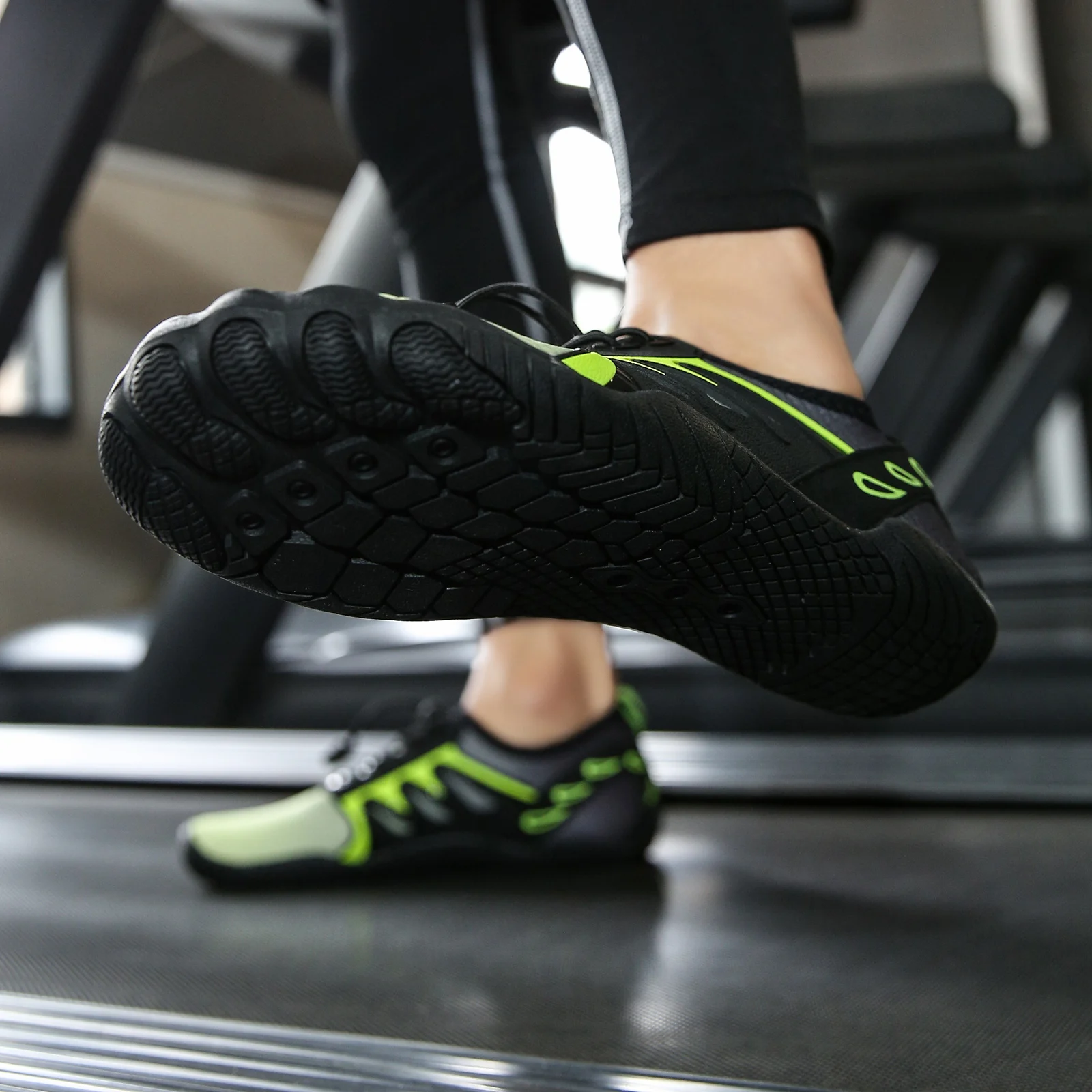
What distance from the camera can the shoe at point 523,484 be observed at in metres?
0.45

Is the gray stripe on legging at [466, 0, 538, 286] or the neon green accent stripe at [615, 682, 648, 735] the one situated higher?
the gray stripe on legging at [466, 0, 538, 286]

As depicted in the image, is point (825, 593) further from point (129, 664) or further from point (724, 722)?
point (129, 664)

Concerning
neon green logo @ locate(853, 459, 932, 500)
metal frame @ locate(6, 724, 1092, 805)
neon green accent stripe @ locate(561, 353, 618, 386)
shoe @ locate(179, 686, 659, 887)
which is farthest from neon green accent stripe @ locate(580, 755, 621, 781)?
neon green accent stripe @ locate(561, 353, 618, 386)

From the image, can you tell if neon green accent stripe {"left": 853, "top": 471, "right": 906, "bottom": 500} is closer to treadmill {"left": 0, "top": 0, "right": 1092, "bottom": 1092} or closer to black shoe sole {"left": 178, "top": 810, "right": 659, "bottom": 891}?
treadmill {"left": 0, "top": 0, "right": 1092, "bottom": 1092}

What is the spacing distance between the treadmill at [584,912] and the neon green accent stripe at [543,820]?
4 cm

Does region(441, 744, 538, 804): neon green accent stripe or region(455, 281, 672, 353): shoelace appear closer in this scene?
region(455, 281, 672, 353): shoelace

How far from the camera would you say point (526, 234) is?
956 mm

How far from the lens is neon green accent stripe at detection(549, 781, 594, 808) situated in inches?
36.9

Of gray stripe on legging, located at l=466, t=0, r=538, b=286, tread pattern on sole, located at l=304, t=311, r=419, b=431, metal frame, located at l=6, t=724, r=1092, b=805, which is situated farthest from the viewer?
metal frame, located at l=6, t=724, r=1092, b=805

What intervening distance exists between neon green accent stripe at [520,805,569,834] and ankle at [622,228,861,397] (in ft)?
1.49

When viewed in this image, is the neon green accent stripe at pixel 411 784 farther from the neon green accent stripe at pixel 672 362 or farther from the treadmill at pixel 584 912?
the neon green accent stripe at pixel 672 362

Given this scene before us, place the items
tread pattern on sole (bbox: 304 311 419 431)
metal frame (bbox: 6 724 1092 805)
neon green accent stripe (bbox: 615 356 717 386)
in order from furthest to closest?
1. metal frame (bbox: 6 724 1092 805)
2. neon green accent stripe (bbox: 615 356 717 386)
3. tread pattern on sole (bbox: 304 311 419 431)

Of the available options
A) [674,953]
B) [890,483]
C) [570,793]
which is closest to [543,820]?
[570,793]

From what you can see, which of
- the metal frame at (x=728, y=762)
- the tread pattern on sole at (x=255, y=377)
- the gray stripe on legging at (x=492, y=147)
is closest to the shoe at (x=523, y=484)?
the tread pattern on sole at (x=255, y=377)
